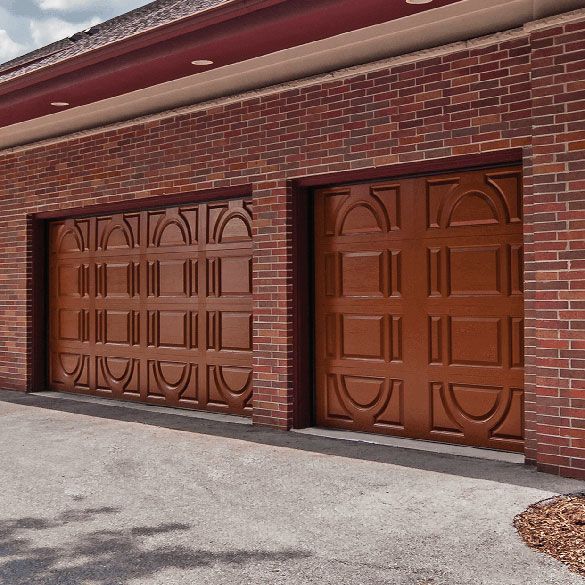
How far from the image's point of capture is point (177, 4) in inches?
316

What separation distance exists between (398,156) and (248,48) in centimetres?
161

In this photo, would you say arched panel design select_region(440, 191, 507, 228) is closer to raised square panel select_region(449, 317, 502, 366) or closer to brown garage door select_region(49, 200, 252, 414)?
raised square panel select_region(449, 317, 502, 366)

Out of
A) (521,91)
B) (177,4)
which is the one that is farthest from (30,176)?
(521,91)

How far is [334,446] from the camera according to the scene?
6.83m

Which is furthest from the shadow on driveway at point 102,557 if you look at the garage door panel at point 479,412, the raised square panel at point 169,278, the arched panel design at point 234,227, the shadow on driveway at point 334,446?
the raised square panel at point 169,278

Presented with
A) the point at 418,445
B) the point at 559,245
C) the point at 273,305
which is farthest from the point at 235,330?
the point at 559,245

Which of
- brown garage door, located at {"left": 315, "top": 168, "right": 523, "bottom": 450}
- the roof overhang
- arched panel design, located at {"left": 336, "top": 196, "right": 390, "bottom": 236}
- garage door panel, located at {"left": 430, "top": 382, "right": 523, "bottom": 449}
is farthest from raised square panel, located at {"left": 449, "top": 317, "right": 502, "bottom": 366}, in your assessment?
the roof overhang

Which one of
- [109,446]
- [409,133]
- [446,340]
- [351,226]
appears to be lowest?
[109,446]

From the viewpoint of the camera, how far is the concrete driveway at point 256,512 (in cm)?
387

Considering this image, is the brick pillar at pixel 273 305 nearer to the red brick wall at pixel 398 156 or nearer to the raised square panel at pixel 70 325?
the red brick wall at pixel 398 156

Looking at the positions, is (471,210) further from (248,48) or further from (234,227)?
(234,227)

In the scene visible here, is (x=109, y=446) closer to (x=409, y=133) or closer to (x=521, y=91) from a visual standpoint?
(x=409, y=133)

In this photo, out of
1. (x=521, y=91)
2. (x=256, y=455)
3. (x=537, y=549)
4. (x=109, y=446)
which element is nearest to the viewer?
(x=537, y=549)

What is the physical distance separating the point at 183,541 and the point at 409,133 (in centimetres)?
402
